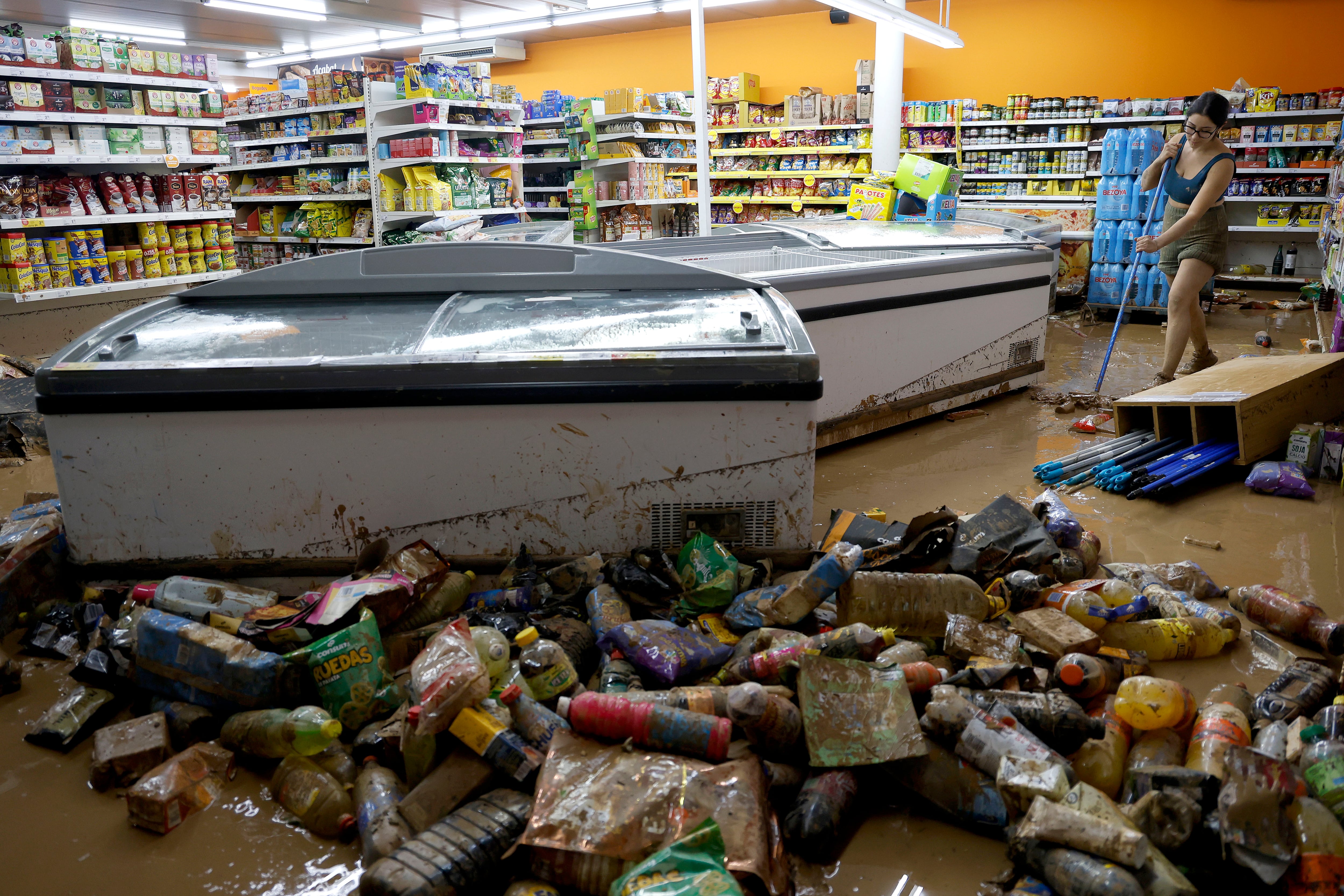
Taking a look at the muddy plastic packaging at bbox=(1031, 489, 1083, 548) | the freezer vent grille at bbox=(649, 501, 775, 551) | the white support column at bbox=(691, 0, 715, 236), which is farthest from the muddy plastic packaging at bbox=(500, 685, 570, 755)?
the white support column at bbox=(691, 0, 715, 236)

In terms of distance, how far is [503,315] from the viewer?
299 cm

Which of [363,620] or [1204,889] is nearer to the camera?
[1204,889]

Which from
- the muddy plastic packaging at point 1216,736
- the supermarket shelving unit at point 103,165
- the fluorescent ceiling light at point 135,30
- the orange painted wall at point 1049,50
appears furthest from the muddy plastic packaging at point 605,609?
the fluorescent ceiling light at point 135,30

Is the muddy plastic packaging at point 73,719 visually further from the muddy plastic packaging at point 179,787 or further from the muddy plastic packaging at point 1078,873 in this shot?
the muddy plastic packaging at point 1078,873

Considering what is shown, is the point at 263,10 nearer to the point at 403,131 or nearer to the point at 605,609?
the point at 403,131

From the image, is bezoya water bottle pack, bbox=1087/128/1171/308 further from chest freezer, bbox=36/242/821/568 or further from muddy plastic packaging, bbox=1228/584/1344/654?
chest freezer, bbox=36/242/821/568

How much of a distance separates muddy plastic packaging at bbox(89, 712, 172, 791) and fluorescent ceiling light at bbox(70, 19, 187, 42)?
14.2m

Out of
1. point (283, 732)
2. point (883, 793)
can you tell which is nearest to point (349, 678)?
point (283, 732)

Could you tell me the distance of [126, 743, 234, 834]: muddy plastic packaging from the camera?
6.23 ft

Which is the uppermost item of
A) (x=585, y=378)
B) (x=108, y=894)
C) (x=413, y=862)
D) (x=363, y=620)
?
(x=585, y=378)

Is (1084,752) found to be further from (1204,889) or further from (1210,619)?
(1210,619)

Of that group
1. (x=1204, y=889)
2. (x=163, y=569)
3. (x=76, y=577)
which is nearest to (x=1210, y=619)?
(x=1204, y=889)

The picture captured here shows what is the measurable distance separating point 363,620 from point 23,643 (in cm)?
125

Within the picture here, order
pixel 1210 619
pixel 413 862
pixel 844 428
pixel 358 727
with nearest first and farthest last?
pixel 413 862
pixel 358 727
pixel 1210 619
pixel 844 428
